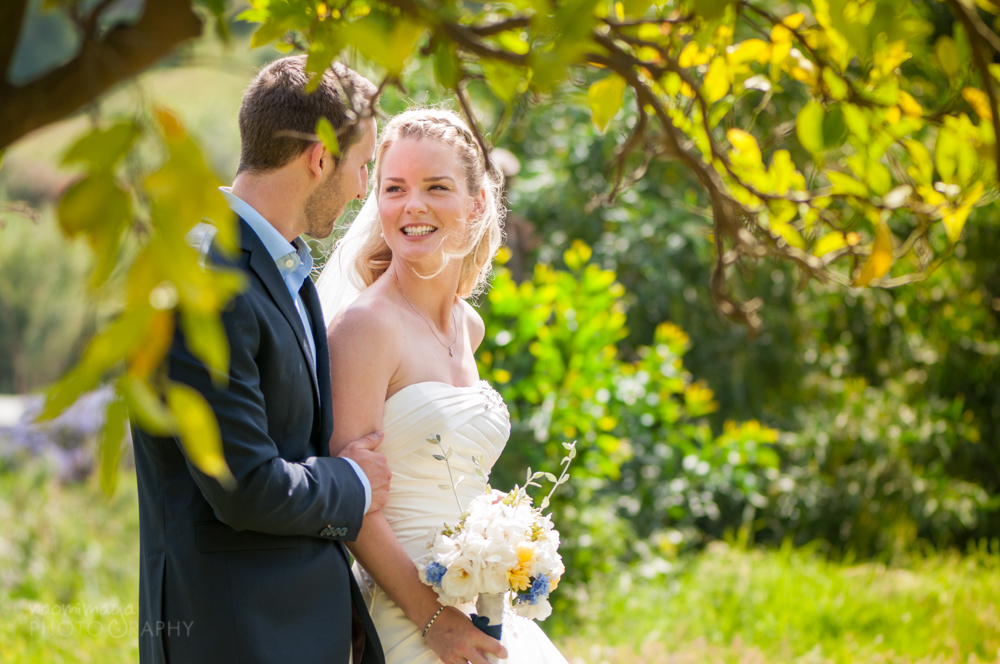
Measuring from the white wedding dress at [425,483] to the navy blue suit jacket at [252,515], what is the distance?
0.81ft

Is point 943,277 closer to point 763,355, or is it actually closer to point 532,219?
point 763,355

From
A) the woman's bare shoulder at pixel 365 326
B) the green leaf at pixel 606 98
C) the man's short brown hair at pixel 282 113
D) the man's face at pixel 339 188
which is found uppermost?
the green leaf at pixel 606 98

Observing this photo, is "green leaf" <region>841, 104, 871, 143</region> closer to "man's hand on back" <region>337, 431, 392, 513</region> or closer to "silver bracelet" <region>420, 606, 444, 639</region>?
"man's hand on back" <region>337, 431, 392, 513</region>

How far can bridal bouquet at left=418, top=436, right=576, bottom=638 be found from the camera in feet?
5.95

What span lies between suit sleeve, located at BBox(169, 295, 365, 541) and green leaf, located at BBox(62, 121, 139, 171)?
0.86m

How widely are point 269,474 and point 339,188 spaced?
74 centimetres

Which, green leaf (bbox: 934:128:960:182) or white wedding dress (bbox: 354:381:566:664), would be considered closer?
green leaf (bbox: 934:128:960:182)

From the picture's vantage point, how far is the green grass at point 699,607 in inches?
163

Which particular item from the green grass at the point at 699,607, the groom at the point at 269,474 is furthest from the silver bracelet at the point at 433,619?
the green grass at the point at 699,607

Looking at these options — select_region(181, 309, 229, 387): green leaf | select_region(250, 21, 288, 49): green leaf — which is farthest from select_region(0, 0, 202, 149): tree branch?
select_region(181, 309, 229, 387): green leaf

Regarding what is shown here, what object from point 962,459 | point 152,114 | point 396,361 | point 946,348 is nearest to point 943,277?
point 946,348

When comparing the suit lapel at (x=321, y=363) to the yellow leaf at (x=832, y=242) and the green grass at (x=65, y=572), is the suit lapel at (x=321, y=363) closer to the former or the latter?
the yellow leaf at (x=832, y=242)

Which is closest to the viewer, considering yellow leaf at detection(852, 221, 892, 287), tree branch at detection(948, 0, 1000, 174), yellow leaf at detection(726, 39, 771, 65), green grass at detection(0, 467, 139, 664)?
tree branch at detection(948, 0, 1000, 174)

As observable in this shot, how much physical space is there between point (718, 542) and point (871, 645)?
183 centimetres
